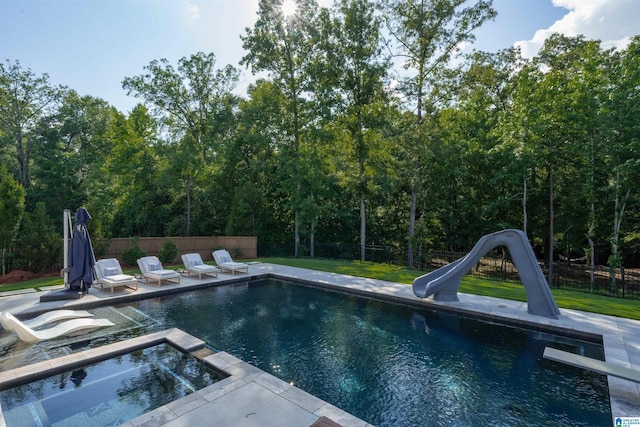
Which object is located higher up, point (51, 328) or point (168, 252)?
point (168, 252)

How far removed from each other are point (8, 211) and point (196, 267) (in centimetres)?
702

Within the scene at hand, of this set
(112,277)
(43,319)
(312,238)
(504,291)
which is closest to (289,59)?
(312,238)

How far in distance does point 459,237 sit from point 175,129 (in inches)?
927

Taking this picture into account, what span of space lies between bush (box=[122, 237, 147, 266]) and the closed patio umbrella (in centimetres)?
510

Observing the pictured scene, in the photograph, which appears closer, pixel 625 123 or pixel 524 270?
pixel 524 270

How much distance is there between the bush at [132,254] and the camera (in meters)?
15.4

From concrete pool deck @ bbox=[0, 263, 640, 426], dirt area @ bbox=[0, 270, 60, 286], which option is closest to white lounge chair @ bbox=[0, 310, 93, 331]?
concrete pool deck @ bbox=[0, 263, 640, 426]

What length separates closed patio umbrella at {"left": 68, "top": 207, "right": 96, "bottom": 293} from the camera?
10.1m

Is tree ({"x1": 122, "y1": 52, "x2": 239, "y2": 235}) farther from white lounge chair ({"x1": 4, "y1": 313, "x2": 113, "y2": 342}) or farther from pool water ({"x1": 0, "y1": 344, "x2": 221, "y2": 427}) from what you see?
pool water ({"x1": 0, "y1": 344, "x2": 221, "y2": 427})

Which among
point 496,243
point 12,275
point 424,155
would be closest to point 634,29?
point 424,155

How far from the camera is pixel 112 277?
1118 centimetres

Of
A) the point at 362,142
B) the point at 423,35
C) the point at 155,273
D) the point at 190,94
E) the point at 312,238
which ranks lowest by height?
the point at 155,273

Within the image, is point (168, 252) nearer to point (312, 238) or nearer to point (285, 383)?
point (312, 238)

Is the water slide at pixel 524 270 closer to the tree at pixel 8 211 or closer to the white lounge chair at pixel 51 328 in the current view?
the white lounge chair at pixel 51 328
